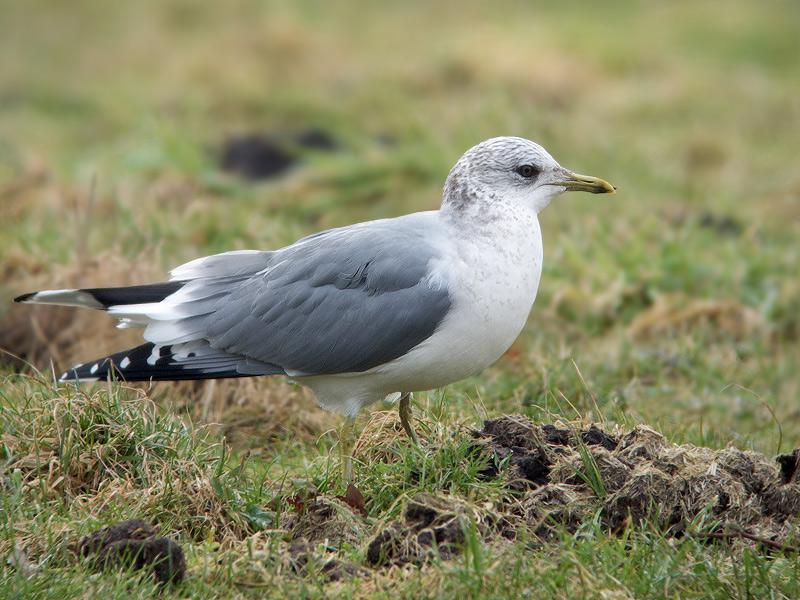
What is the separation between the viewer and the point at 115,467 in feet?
13.4

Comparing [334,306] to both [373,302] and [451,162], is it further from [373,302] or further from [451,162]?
[451,162]

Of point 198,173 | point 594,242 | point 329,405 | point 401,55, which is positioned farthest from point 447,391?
point 401,55

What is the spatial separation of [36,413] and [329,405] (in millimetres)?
1045

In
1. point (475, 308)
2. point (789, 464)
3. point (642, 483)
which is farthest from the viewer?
point (789, 464)

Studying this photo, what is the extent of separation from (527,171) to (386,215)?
4.11 metres

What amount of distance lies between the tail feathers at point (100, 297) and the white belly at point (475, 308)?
89 cm

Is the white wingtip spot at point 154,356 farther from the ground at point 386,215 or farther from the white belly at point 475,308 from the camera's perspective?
the white belly at point 475,308

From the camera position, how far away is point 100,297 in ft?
14.8

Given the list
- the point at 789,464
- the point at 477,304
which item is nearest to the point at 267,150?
the point at 477,304

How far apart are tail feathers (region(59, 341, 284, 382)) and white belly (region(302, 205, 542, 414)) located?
1.47 ft

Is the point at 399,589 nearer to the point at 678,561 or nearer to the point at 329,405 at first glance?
the point at 678,561

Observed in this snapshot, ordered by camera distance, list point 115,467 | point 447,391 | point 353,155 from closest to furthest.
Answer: point 115,467 → point 447,391 → point 353,155

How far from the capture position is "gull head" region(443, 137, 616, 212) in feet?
14.1

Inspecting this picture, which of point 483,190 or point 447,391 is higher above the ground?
point 483,190
